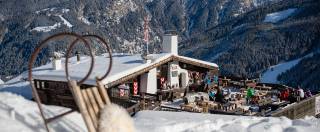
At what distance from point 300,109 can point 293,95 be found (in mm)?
1531

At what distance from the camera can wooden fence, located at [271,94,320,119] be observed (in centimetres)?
2098

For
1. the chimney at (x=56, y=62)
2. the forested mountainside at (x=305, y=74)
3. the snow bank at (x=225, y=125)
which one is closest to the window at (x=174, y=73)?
the chimney at (x=56, y=62)

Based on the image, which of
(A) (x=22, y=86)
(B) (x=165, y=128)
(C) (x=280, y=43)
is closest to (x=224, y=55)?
(C) (x=280, y=43)

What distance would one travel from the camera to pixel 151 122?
1140 cm

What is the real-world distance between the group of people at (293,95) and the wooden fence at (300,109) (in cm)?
39

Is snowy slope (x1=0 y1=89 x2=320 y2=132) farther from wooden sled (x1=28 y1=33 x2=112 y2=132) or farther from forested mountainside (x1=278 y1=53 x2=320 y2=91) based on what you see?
forested mountainside (x1=278 y1=53 x2=320 y2=91)

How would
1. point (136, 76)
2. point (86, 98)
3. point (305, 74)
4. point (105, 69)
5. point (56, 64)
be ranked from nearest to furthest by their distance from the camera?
point (86, 98)
point (105, 69)
point (136, 76)
point (56, 64)
point (305, 74)

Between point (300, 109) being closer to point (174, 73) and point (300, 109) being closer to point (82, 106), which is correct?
point (174, 73)

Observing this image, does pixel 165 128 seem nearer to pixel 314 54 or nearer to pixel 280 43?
pixel 314 54

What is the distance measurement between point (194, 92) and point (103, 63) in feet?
15.9

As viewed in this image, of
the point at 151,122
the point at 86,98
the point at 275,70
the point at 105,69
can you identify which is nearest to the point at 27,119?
the point at 86,98

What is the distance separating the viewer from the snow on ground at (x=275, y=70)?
160750 millimetres

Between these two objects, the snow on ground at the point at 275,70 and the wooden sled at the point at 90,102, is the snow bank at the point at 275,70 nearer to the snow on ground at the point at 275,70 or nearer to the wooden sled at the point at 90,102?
the snow on ground at the point at 275,70

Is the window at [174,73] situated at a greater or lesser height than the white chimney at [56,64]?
lesser
